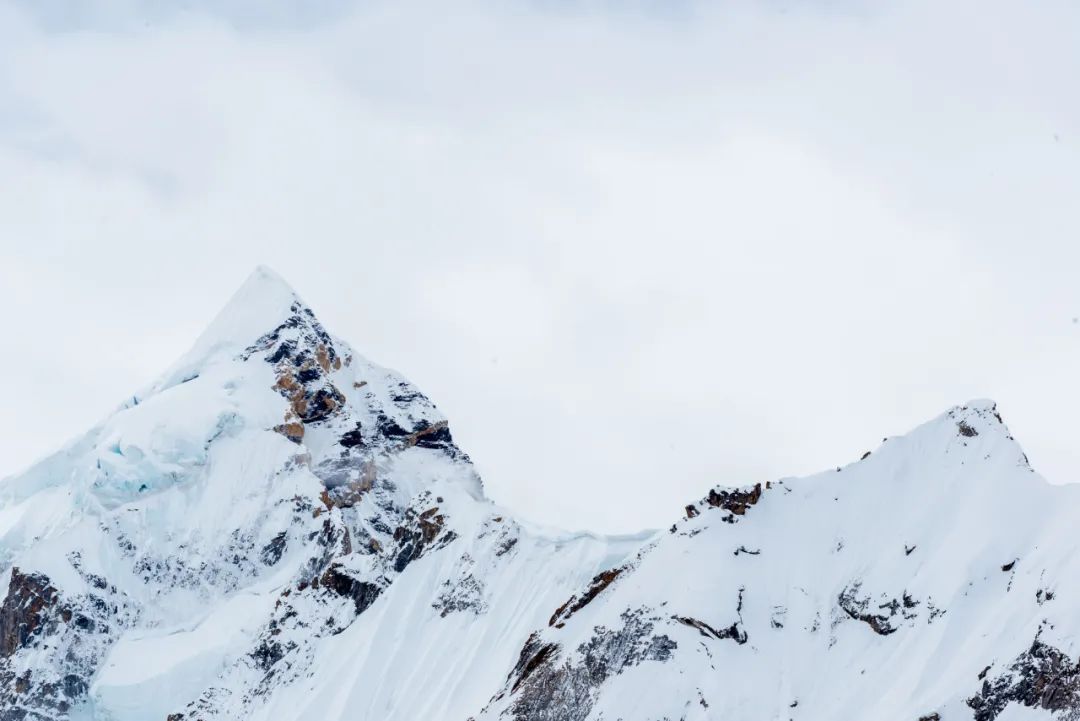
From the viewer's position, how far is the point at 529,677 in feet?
639

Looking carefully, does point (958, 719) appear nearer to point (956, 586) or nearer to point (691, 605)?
point (956, 586)

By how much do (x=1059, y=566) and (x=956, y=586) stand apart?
12.9 m

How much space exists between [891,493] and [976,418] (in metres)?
11.8

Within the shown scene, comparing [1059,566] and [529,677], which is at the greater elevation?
[1059,566]

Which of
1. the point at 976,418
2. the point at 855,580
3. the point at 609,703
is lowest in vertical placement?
the point at 609,703

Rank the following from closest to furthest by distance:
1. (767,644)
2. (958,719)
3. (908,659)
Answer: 1. (958,719)
2. (908,659)
3. (767,644)

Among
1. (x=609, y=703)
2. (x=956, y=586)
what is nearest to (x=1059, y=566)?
(x=956, y=586)

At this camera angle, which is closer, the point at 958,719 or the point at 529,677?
the point at 958,719

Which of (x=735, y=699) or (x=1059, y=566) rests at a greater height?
(x=1059, y=566)

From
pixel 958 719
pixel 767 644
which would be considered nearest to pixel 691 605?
pixel 767 644

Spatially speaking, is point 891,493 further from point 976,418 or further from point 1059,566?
point 1059,566

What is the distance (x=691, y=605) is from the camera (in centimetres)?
18612

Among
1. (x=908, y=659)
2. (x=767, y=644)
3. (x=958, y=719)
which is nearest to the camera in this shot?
(x=958, y=719)

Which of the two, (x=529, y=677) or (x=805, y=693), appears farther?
(x=529, y=677)
